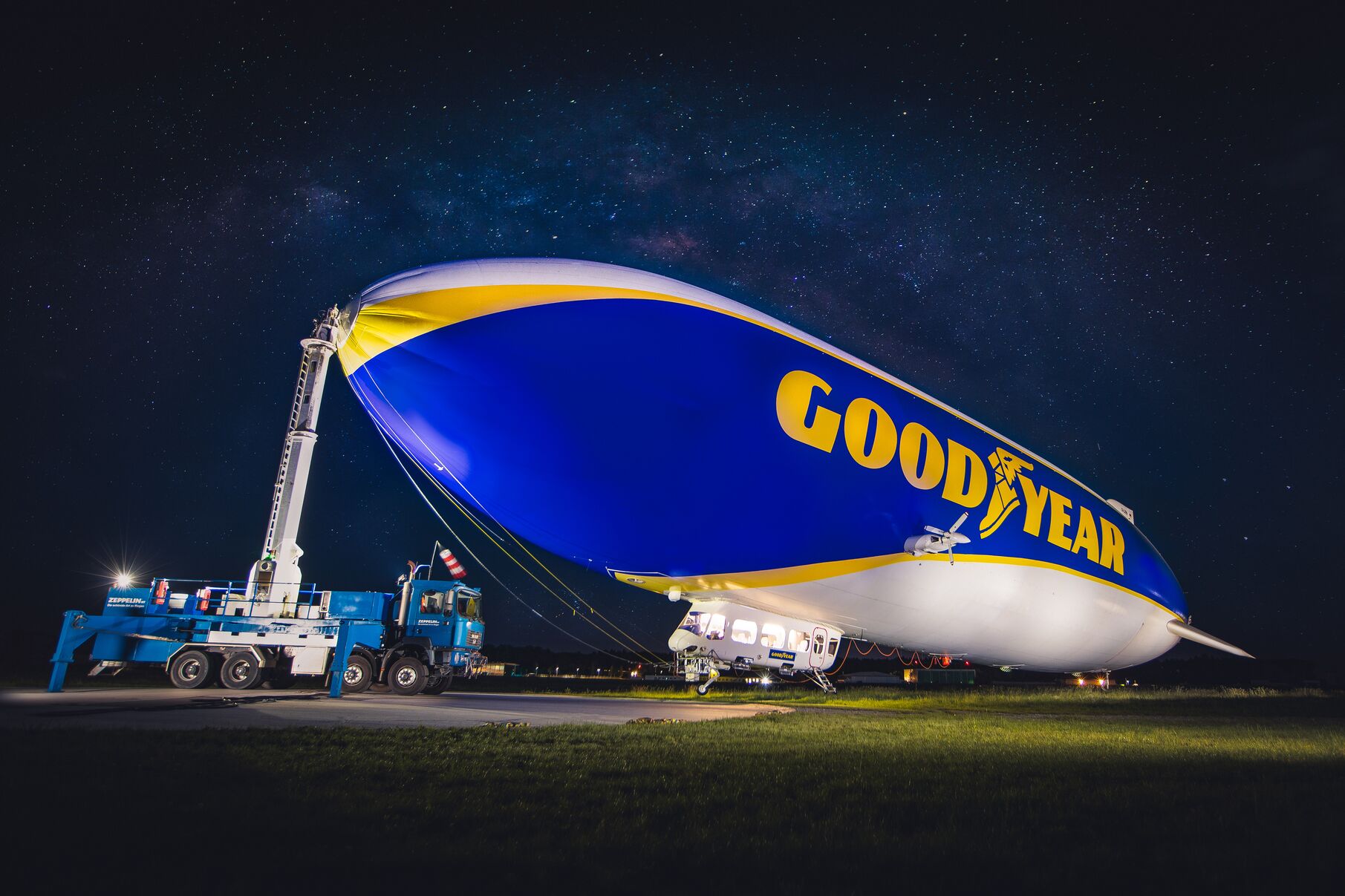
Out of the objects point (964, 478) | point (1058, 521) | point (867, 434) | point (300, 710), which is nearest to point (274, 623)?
point (300, 710)

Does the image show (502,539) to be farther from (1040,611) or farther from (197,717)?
(1040,611)

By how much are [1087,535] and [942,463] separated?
25.6 feet

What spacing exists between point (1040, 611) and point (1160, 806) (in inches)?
531

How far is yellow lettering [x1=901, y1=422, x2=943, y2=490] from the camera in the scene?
14539 millimetres

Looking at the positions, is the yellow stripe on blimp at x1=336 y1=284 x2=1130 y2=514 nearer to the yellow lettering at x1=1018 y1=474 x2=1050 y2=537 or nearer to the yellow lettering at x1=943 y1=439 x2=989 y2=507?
the yellow lettering at x1=943 y1=439 x2=989 y2=507

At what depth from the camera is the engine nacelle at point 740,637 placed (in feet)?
47.9

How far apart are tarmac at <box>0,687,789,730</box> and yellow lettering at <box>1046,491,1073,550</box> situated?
26.7 feet

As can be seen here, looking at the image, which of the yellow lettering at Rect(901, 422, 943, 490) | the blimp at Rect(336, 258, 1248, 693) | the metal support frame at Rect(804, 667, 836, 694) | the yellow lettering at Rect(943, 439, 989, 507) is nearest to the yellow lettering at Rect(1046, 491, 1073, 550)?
the blimp at Rect(336, 258, 1248, 693)

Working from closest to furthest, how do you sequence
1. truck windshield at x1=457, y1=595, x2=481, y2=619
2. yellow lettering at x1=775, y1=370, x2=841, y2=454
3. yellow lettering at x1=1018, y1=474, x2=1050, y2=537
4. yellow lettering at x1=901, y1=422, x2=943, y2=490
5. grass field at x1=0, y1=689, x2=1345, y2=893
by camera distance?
1. grass field at x1=0, y1=689, x2=1345, y2=893
2. yellow lettering at x1=775, y1=370, x2=841, y2=454
3. yellow lettering at x1=901, y1=422, x2=943, y2=490
4. yellow lettering at x1=1018, y1=474, x2=1050, y2=537
5. truck windshield at x1=457, y1=595, x2=481, y2=619

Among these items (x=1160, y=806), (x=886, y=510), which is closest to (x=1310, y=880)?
(x=1160, y=806)

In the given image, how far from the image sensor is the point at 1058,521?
19156 mm

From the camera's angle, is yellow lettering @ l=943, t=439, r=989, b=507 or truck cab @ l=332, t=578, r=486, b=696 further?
truck cab @ l=332, t=578, r=486, b=696

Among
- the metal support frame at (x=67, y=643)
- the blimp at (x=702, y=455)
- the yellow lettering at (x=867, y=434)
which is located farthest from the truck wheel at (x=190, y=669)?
the yellow lettering at (x=867, y=434)

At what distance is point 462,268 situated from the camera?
10859mm
